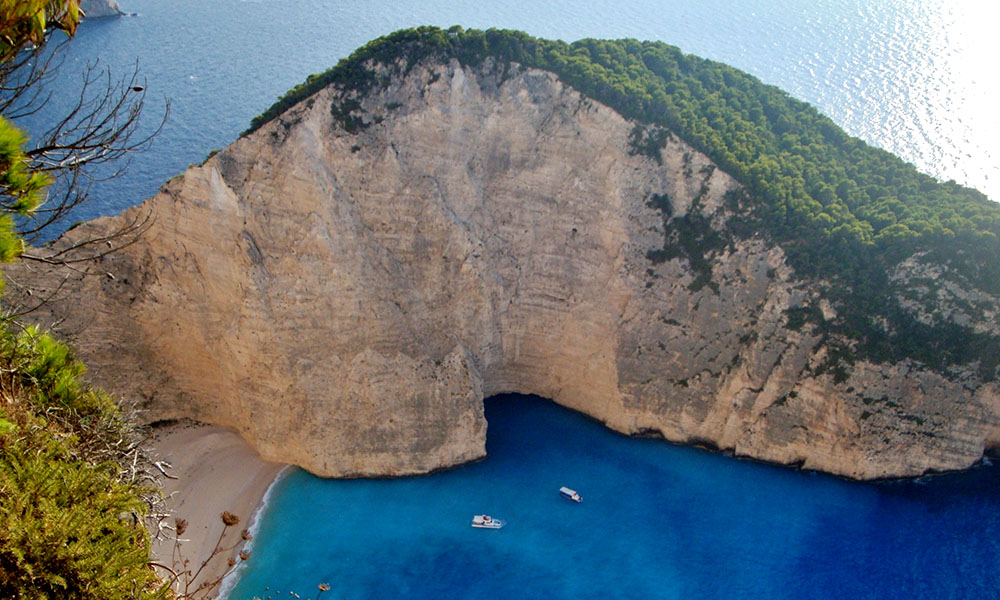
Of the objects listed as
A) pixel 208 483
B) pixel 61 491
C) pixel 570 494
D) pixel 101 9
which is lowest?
pixel 208 483

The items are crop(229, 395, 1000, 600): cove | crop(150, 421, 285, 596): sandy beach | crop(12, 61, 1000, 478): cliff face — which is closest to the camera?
crop(229, 395, 1000, 600): cove

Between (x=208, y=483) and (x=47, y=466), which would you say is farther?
(x=208, y=483)

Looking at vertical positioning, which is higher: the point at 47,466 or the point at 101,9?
the point at 101,9

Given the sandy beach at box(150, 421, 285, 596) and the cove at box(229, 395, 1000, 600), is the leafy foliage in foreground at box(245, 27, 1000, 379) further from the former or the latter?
the sandy beach at box(150, 421, 285, 596)

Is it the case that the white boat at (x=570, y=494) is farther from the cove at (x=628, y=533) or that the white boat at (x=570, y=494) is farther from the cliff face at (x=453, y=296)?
the cliff face at (x=453, y=296)

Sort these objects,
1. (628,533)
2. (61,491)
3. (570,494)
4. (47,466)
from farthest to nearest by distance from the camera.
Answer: (570,494) < (628,533) < (47,466) < (61,491)

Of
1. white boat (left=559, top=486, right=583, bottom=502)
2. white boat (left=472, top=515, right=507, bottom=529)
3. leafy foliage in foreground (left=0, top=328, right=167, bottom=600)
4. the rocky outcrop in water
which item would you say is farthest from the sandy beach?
the rocky outcrop in water

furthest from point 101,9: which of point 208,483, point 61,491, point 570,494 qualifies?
point 61,491

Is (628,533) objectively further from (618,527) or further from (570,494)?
(570,494)
